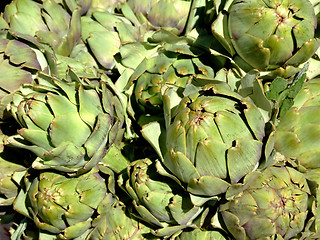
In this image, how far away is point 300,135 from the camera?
4.64 ft

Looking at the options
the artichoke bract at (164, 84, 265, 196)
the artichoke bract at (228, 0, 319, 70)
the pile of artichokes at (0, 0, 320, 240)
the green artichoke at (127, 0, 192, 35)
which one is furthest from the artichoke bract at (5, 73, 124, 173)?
the artichoke bract at (228, 0, 319, 70)

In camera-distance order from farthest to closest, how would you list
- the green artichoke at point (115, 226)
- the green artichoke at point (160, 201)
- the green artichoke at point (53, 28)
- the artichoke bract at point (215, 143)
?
the green artichoke at point (53, 28) < the green artichoke at point (115, 226) < the green artichoke at point (160, 201) < the artichoke bract at point (215, 143)

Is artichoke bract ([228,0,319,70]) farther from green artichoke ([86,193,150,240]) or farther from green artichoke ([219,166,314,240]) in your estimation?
green artichoke ([86,193,150,240])

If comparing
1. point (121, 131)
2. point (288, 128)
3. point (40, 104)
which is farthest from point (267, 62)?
point (40, 104)

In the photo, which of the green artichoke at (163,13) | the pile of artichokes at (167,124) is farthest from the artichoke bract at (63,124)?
the green artichoke at (163,13)

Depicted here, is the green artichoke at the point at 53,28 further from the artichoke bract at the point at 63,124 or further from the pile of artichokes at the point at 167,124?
the artichoke bract at the point at 63,124

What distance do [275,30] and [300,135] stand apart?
374mm

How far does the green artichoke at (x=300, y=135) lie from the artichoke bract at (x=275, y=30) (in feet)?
0.60

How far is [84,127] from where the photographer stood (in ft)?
4.66

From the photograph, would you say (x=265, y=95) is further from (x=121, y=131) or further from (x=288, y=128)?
(x=121, y=131)

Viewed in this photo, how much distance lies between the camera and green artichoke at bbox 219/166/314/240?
1.28 meters

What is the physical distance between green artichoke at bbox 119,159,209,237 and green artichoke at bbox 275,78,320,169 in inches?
14.4

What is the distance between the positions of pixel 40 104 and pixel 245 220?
Result: 794 mm

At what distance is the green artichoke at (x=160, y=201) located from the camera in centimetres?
138
